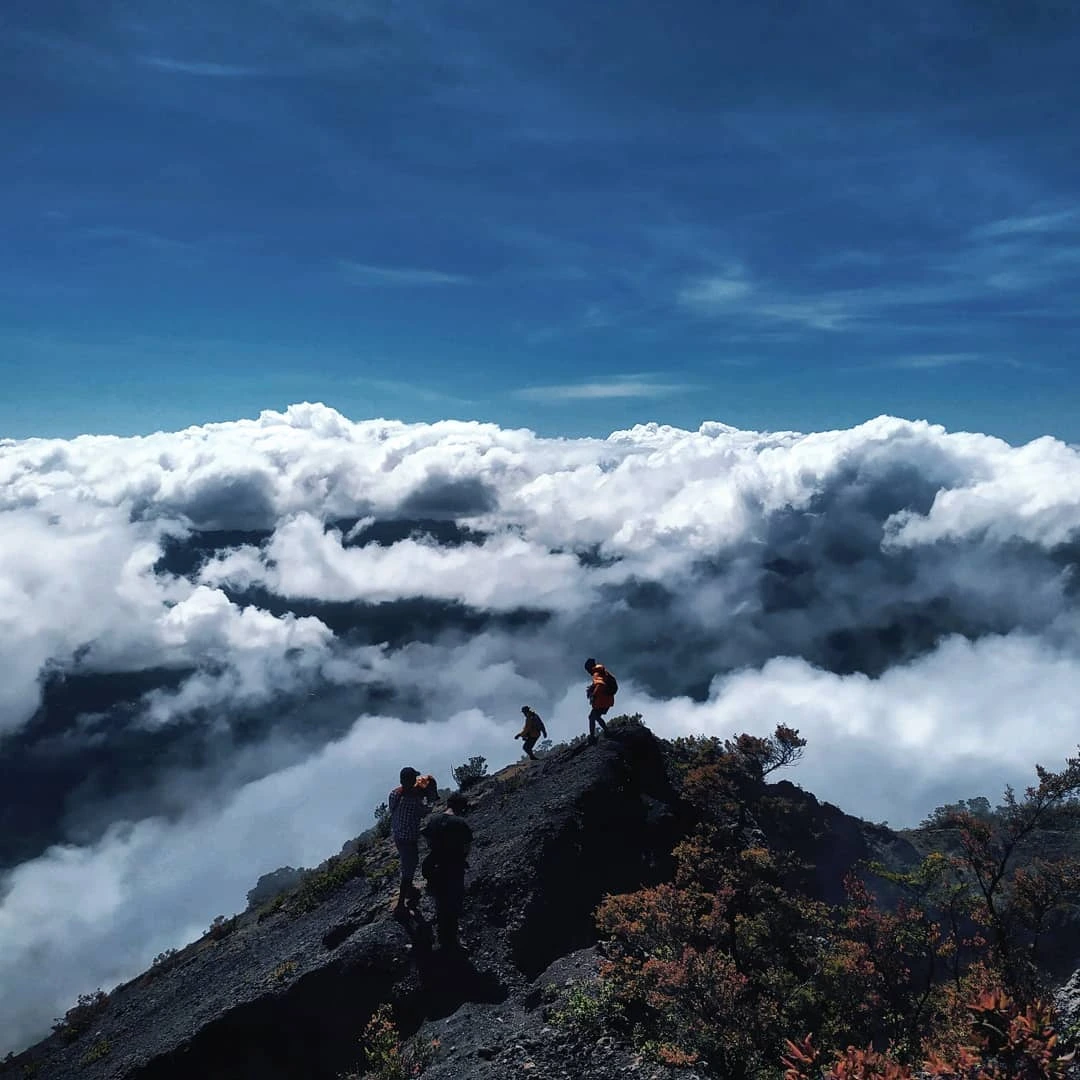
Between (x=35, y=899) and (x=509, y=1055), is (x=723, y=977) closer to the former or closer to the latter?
(x=509, y=1055)

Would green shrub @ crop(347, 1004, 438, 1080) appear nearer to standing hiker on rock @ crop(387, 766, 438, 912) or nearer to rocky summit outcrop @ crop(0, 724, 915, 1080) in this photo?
rocky summit outcrop @ crop(0, 724, 915, 1080)

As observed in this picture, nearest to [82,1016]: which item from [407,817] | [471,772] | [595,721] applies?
[407,817]

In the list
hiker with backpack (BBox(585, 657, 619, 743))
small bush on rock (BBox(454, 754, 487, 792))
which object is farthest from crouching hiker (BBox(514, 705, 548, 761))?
small bush on rock (BBox(454, 754, 487, 792))

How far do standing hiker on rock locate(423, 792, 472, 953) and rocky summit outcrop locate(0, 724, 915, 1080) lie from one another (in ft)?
1.53

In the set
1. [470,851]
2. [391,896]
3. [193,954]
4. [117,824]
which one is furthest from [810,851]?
[117,824]

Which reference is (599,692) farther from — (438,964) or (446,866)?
(438,964)

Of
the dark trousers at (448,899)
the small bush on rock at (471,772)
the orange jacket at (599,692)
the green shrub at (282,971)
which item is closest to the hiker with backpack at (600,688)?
the orange jacket at (599,692)

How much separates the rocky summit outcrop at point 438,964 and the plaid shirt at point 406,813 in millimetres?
2535

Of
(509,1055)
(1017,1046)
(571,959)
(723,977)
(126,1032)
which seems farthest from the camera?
(126,1032)

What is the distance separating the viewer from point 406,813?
1594cm

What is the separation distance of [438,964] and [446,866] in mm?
2241

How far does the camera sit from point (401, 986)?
1526 centimetres

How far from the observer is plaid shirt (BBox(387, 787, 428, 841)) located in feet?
51.8

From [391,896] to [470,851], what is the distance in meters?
2.48
